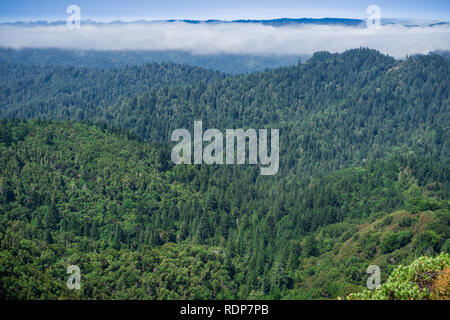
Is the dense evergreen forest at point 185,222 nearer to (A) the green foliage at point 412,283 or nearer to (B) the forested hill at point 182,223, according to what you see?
(B) the forested hill at point 182,223

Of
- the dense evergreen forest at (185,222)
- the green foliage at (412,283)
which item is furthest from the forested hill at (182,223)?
the green foliage at (412,283)

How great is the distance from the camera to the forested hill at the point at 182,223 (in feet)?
220

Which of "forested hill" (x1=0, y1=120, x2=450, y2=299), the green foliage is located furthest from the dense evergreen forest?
the green foliage

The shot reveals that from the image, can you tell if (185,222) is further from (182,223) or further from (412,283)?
(412,283)

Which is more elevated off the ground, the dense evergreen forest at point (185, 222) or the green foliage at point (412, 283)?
the green foliage at point (412, 283)

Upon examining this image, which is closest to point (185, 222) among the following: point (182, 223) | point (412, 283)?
point (182, 223)

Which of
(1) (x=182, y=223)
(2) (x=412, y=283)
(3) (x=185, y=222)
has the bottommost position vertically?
(1) (x=182, y=223)

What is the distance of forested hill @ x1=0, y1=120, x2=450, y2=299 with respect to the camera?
220 ft

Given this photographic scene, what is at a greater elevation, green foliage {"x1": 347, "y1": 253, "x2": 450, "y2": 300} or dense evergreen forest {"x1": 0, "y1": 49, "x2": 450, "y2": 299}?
green foliage {"x1": 347, "y1": 253, "x2": 450, "y2": 300}

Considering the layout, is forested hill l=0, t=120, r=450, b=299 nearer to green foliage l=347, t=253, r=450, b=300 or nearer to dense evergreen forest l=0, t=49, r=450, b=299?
dense evergreen forest l=0, t=49, r=450, b=299

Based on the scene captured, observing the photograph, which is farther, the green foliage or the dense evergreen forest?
the dense evergreen forest

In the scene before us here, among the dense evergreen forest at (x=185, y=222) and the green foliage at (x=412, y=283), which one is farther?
the dense evergreen forest at (x=185, y=222)

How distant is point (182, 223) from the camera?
330ft

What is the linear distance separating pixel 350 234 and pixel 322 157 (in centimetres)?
9531
